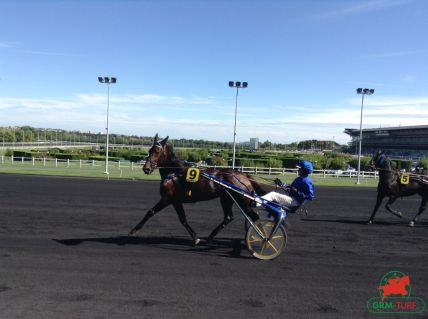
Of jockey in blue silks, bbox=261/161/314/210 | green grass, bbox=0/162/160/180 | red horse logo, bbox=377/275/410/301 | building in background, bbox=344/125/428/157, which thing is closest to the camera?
red horse logo, bbox=377/275/410/301

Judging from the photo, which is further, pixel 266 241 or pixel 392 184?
pixel 392 184

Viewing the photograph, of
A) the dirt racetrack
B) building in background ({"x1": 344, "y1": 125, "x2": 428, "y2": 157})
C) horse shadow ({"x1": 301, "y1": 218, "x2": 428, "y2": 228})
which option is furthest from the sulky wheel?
building in background ({"x1": 344, "y1": 125, "x2": 428, "y2": 157})

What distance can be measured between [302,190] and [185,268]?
7.09ft

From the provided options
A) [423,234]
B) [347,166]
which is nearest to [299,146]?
[347,166]

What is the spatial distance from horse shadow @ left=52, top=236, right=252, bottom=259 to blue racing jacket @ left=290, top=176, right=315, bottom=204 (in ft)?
3.99

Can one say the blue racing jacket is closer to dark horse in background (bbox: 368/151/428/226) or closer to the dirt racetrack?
the dirt racetrack

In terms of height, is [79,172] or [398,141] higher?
[398,141]

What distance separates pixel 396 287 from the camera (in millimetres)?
5137

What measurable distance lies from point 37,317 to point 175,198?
324 cm

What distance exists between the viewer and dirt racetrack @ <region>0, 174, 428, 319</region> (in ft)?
13.8

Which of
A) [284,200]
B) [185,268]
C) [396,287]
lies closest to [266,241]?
[284,200]

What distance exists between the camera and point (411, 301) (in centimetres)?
459

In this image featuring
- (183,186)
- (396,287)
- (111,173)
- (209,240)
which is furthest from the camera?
(111,173)

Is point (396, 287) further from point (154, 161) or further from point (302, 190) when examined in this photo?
point (154, 161)
